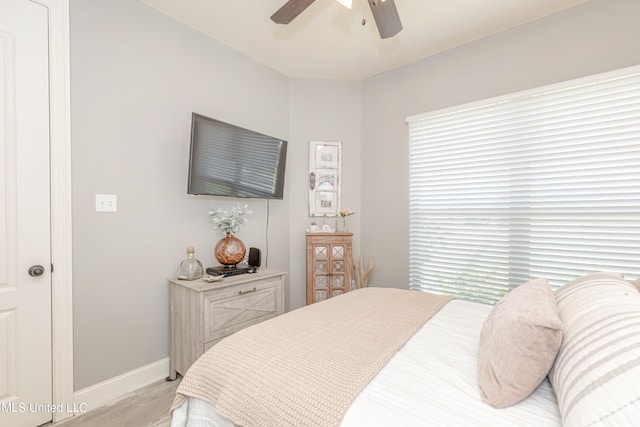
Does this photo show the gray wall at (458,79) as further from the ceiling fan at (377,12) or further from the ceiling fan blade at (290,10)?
the ceiling fan blade at (290,10)

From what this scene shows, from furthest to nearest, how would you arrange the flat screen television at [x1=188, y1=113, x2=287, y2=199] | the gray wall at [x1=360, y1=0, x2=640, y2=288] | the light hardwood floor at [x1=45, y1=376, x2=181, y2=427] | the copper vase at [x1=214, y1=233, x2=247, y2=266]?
the copper vase at [x1=214, y1=233, x2=247, y2=266]
the flat screen television at [x1=188, y1=113, x2=287, y2=199]
the gray wall at [x1=360, y1=0, x2=640, y2=288]
the light hardwood floor at [x1=45, y1=376, x2=181, y2=427]

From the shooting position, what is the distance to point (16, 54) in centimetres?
161

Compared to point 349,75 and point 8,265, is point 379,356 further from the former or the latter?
point 349,75

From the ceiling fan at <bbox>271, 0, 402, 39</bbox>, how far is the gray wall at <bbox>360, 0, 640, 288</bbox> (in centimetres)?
121

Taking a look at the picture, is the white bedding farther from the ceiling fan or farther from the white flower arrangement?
the ceiling fan

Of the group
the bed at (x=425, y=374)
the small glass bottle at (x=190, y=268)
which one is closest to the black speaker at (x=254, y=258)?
the small glass bottle at (x=190, y=268)

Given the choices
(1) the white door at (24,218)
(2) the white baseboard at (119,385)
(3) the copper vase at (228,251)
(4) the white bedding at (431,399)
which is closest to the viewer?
(4) the white bedding at (431,399)

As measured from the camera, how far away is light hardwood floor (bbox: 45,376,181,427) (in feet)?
5.69

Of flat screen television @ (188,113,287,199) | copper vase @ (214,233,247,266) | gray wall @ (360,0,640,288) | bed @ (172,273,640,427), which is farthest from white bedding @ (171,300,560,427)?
gray wall @ (360,0,640,288)

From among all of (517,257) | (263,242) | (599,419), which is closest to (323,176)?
(263,242)

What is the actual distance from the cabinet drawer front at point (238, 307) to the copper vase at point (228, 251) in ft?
0.87

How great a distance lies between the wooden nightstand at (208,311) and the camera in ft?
6.59

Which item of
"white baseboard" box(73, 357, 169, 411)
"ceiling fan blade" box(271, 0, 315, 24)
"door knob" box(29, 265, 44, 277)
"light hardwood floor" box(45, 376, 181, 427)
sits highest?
"ceiling fan blade" box(271, 0, 315, 24)

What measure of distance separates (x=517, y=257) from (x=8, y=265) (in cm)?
340
